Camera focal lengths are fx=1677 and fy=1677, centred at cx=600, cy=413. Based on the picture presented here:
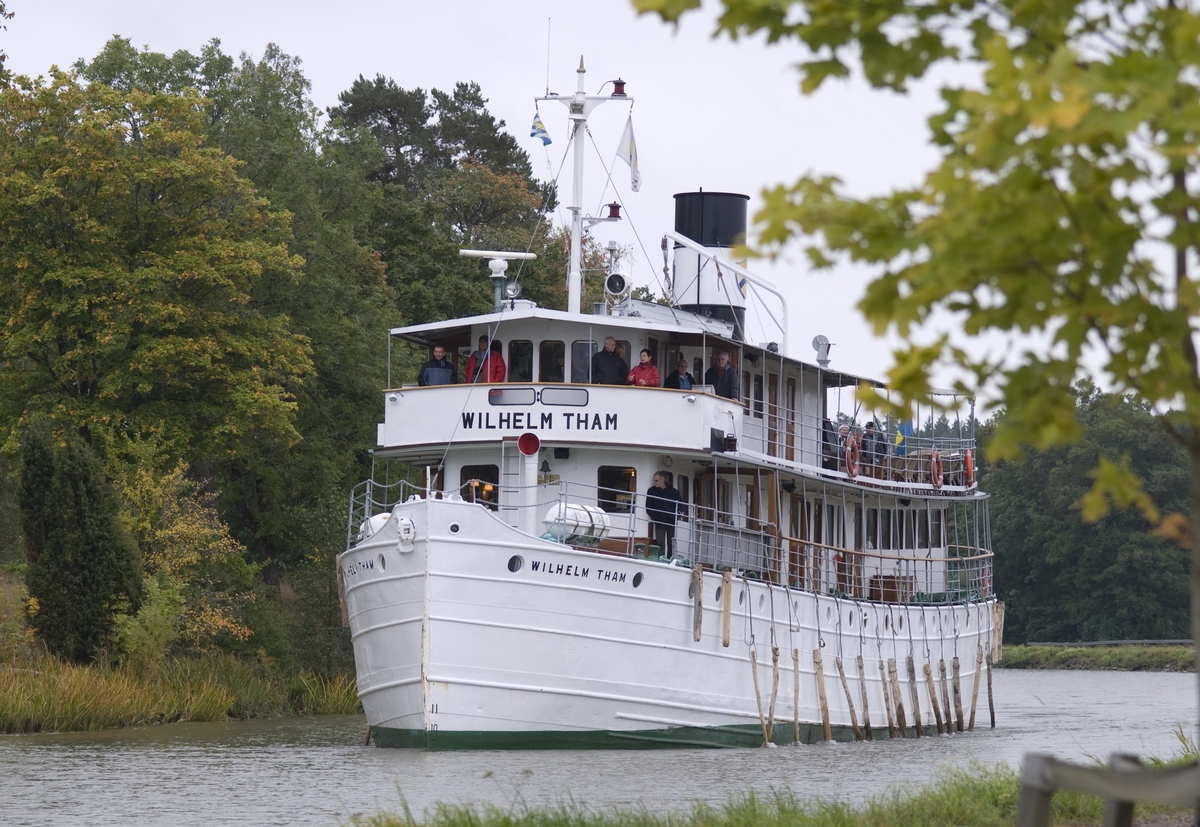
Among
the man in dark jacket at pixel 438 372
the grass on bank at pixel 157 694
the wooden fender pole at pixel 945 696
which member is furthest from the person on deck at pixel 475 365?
the wooden fender pole at pixel 945 696

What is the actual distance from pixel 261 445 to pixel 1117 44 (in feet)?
124

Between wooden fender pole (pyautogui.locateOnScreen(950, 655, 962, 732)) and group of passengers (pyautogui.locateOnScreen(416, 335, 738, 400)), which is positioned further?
wooden fender pole (pyautogui.locateOnScreen(950, 655, 962, 732))

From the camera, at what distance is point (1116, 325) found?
212 inches

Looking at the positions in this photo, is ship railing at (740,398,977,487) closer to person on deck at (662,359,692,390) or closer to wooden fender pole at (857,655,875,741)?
person on deck at (662,359,692,390)

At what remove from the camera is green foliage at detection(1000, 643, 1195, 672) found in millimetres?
67875

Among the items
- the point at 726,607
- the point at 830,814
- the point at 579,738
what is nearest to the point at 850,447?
the point at 726,607

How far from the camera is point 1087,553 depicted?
81.3m

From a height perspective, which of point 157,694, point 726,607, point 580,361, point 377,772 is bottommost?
point 377,772

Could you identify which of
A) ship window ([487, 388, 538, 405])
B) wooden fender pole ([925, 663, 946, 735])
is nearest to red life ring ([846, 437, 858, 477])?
wooden fender pole ([925, 663, 946, 735])

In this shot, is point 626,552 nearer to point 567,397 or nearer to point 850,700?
point 567,397

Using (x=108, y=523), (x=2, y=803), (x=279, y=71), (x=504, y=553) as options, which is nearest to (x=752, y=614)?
(x=504, y=553)

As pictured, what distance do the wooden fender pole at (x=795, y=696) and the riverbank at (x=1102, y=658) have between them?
44951mm

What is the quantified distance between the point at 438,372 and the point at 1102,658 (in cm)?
5414

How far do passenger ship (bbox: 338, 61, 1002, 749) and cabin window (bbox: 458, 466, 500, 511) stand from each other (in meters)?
0.04
